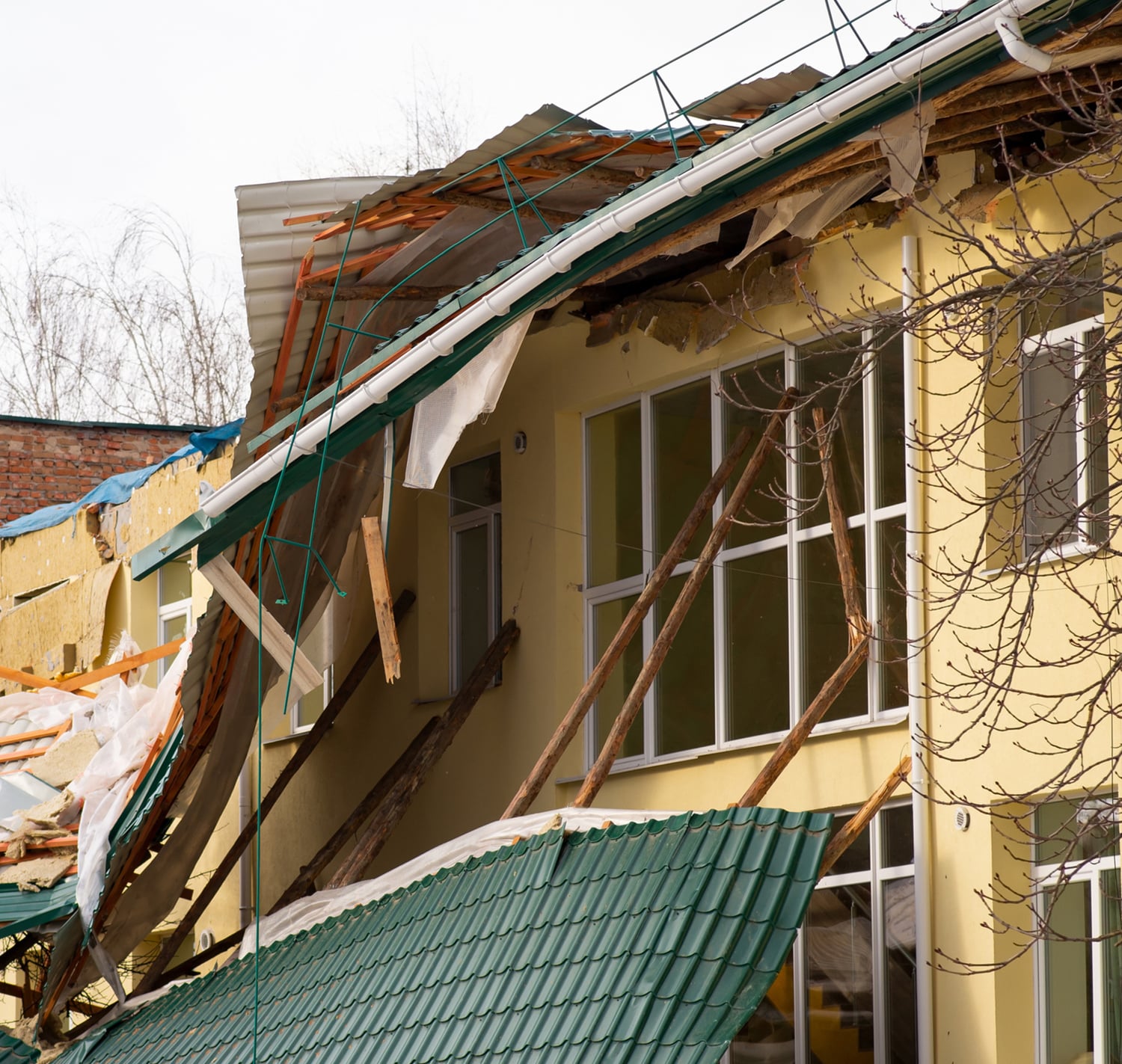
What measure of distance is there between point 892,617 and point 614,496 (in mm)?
2918

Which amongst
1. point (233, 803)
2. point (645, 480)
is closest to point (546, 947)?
point (645, 480)

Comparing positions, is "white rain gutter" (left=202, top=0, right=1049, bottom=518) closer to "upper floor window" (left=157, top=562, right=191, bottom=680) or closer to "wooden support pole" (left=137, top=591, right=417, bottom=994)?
"wooden support pole" (left=137, top=591, right=417, bottom=994)

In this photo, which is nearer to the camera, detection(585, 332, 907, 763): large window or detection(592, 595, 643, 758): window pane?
detection(585, 332, 907, 763): large window

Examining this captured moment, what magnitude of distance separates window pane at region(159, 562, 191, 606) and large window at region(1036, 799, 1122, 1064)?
11283mm

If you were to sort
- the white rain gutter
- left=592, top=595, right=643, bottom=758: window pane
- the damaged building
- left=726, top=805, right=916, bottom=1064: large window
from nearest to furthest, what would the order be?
the white rain gutter
the damaged building
left=726, top=805, right=916, bottom=1064: large window
left=592, top=595, right=643, bottom=758: window pane

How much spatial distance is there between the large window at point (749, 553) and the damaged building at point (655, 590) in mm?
31

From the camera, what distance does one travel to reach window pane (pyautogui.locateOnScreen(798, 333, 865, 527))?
10.5 meters

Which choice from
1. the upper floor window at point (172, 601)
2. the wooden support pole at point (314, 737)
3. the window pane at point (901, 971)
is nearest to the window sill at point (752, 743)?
the window pane at point (901, 971)

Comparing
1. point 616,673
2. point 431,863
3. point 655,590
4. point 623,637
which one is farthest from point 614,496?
point 431,863

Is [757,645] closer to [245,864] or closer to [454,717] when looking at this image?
[454,717]

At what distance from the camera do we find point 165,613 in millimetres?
18547

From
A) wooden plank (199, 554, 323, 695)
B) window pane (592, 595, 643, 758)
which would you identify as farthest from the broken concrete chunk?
window pane (592, 595, 643, 758)

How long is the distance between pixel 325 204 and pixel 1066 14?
4.72 meters

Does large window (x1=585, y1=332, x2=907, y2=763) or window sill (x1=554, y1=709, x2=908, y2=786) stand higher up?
large window (x1=585, y1=332, x2=907, y2=763)
